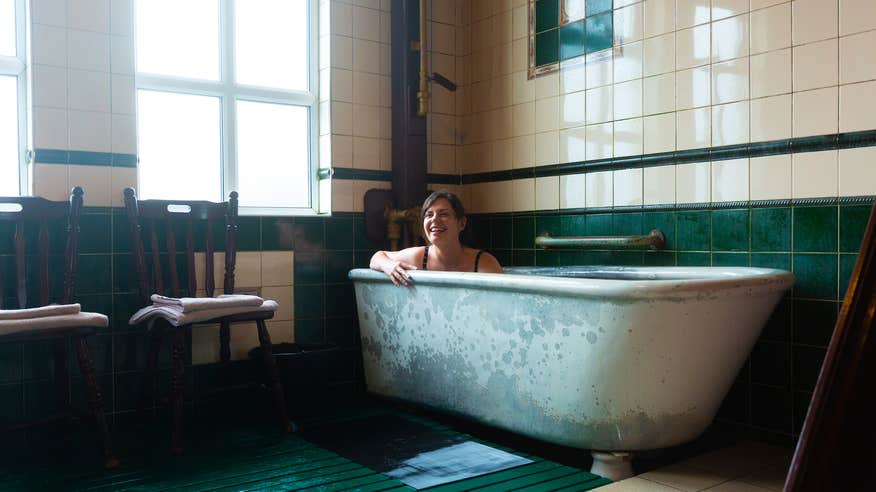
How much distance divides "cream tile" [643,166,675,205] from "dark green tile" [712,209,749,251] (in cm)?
24

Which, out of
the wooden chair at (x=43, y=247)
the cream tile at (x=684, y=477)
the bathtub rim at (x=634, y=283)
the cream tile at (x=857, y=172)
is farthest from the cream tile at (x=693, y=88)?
the wooden chair at (x=43, y=247)

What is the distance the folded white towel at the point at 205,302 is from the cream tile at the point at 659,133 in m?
1.83

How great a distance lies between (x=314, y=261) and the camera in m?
3.77

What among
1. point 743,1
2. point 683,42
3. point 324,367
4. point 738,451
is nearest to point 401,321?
point 324,367

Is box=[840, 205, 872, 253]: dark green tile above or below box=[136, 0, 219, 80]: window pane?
below

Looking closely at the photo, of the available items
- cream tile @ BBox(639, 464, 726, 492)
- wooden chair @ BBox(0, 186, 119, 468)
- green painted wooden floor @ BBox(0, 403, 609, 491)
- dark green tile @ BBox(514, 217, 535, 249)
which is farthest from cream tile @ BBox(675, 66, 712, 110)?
wooden chair @ BBox(0, 186, 119, 468)

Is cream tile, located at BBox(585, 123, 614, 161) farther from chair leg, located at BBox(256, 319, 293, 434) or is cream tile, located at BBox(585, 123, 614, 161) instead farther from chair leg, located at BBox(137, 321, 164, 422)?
chair leg, located at BBox(137, 321, 164, 422)

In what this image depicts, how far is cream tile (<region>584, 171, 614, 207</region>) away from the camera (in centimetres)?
344

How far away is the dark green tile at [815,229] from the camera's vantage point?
104 inches

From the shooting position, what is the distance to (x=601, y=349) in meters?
2.30

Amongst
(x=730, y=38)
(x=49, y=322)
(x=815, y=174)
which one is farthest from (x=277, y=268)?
(x=815, y=174)

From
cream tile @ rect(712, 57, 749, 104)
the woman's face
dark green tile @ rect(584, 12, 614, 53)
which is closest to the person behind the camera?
cream tile @ rect(712, 57, 749, 104)

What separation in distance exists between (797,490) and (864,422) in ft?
0.16

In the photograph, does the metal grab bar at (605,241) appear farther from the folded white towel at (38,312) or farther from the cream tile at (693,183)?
the folded white towel at (38,312)
